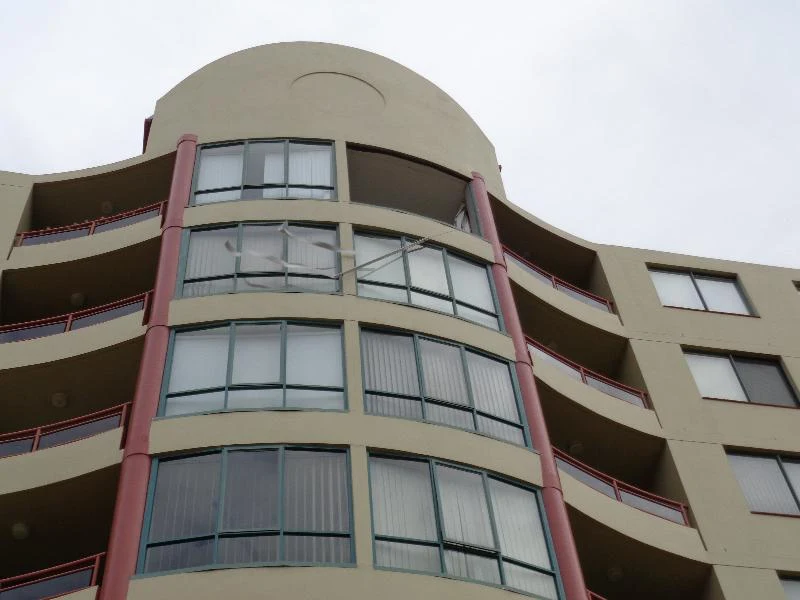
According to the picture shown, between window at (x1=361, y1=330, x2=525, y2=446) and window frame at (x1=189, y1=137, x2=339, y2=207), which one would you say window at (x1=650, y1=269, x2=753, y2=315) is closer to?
window at (x1=361, y1=330, x2=525, y2=446)

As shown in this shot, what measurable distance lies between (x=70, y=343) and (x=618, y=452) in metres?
13.9

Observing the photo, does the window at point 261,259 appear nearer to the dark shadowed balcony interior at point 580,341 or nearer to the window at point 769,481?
the dark shadowed balcony interior at point 580,341

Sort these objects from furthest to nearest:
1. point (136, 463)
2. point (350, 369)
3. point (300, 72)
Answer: point (300, 72)
point (350, 369)
point (136, 463)

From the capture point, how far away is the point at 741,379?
29094 mm

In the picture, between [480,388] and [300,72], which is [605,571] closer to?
[480,388]

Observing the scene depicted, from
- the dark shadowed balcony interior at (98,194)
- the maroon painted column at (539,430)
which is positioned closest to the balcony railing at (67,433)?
the dark shadowed balcony interior at (98,194)

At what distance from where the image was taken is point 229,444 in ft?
63.5

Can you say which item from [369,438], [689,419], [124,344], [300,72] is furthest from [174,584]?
[300,72]

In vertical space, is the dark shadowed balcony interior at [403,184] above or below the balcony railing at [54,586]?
above

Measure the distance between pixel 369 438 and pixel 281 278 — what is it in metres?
5.19

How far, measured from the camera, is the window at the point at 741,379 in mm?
28547

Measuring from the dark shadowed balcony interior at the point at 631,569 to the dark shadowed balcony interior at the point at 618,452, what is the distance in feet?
3.96

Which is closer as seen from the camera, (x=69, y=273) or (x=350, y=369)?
(x=350, y=369)

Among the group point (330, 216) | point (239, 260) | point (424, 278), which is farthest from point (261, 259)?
point (424, 278)
